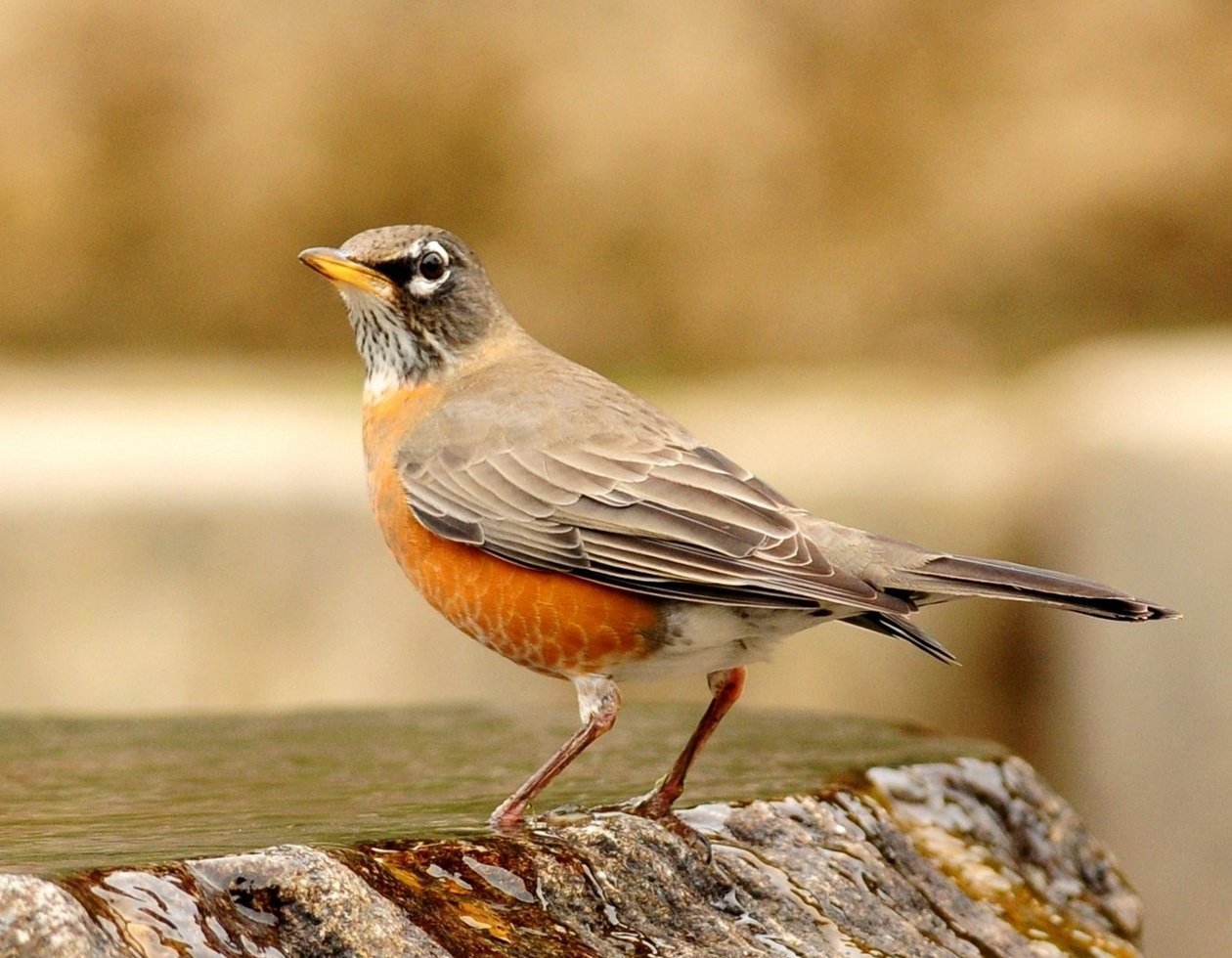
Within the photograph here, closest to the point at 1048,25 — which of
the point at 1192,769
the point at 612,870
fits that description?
the point at 1192,769

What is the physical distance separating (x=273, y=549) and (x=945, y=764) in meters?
5.65

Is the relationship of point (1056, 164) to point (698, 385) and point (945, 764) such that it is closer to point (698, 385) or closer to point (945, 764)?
point (698, 385)

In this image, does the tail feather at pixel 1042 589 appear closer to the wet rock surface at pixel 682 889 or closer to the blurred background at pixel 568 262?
the wet rock surface at pixel 682 889

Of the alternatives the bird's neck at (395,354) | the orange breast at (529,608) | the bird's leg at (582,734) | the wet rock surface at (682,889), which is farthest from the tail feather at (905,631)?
the bird's neck at (395,354)

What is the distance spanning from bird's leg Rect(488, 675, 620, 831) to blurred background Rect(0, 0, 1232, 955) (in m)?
5.15

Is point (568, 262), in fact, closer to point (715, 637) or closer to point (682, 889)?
point (715, 637)

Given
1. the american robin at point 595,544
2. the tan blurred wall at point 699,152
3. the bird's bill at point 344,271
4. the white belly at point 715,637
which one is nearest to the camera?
the american robin at point 595,544

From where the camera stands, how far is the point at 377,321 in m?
5.85

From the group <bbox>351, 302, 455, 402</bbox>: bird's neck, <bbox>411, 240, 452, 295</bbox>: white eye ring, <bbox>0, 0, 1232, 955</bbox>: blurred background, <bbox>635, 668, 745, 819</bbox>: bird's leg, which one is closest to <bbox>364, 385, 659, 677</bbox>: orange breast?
<bbox>635, 668, 745, 819</bbox>: bird's leg

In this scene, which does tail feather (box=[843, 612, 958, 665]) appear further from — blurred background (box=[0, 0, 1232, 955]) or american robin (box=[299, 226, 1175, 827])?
blurred background (box=[0, 0, 1232, 955])

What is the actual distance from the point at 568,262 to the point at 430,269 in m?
6.11

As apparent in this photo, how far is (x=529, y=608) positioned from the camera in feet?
16.1

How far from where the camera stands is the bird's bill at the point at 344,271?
5457 millimetres

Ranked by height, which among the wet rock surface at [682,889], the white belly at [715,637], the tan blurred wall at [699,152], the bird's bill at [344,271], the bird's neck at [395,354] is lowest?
the wet rock surface at [682,889]
